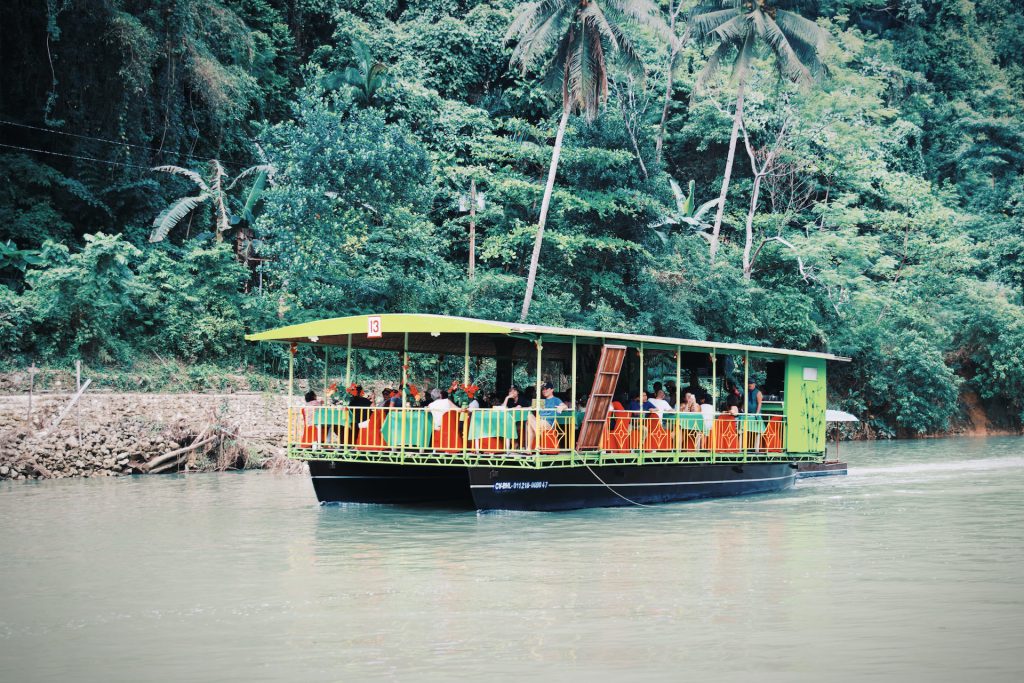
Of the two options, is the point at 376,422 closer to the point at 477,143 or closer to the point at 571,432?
the point at 571,432

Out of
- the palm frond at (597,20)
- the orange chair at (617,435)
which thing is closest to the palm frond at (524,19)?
the palm frond at (597,20)

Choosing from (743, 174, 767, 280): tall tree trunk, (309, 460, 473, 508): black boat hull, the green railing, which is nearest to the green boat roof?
the green railing

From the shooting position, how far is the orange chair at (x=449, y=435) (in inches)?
643

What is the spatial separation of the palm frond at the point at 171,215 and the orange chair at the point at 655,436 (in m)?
17.2

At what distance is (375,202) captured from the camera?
30.2 metres

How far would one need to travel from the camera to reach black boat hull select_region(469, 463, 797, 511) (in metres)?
16.4

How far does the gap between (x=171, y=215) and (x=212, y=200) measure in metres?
2.06

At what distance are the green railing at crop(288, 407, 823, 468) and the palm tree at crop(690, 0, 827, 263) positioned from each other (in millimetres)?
19700

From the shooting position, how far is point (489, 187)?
36.5 m

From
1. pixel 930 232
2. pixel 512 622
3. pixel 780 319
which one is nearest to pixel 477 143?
pixel 780 319

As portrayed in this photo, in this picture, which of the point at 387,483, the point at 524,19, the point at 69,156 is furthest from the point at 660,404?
the point at 69,156

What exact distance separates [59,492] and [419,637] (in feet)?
44.2

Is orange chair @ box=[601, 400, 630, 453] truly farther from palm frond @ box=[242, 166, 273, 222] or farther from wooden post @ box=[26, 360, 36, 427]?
palm frond @ box=[242, 166, 273, 222]

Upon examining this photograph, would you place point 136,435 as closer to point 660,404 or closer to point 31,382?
point 31,382
